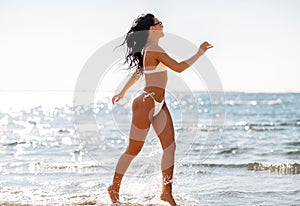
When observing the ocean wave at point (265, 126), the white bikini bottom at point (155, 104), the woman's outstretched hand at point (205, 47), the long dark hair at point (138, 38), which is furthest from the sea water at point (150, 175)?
the ocean wave at point (265, 126)

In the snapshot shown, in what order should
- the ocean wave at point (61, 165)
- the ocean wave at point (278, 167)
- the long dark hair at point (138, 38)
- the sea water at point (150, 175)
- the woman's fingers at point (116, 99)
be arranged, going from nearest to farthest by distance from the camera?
the long dark hair at point (138, 38)
the woman's fingers at point (116, 99)
the sea water at point (150, 175)
the ocean wave at point (278, 167)
the ocean wave at point (61, 165)

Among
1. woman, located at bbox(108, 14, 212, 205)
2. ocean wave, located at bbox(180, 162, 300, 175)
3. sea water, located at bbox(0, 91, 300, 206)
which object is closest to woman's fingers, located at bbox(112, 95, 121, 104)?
woman, located at bbox(108, 14, 212, 205)

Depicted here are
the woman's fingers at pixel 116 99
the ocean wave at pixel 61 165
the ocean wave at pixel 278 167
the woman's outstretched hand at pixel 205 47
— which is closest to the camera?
the woman's outstretched hand at pixel 205 47

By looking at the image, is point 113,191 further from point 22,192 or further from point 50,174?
point 50,174

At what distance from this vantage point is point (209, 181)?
8.24 m

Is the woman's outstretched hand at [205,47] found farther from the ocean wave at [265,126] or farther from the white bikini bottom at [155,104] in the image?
the ocean wave at [265,126]

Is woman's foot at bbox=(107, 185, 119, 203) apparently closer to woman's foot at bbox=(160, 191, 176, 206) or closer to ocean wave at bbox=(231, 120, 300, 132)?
woman's foot at bbox=(160, 191, 176, 206)

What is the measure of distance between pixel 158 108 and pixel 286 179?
3.45m

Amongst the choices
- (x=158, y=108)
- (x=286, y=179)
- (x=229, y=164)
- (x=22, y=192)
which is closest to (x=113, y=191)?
(x=158, y=108)

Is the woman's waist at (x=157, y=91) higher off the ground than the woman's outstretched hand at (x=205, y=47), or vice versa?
the woman's outstretched hand at (x=205, y=47)

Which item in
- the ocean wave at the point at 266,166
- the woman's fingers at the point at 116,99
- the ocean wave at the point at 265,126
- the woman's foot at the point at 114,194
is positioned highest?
the woman's fingers at the point at 116,99

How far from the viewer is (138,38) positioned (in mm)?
5832

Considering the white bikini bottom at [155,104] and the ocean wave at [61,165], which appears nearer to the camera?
the white bikini bottom at [155,104]

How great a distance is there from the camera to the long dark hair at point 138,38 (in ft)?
18.9
